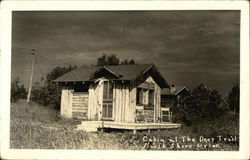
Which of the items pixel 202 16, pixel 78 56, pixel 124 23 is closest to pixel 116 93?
pixel 78 56

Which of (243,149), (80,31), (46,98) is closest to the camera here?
(243,149)

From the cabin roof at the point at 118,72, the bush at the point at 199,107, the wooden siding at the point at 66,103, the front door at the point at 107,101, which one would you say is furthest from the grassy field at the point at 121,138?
the wooden siding at the point at 66,103

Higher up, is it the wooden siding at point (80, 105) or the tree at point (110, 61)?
the tree at point (110, 61)

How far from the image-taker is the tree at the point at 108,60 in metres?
4.91

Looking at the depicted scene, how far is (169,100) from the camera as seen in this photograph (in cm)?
584

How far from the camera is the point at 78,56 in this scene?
15.8ft

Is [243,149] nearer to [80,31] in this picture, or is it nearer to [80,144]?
[80,144]

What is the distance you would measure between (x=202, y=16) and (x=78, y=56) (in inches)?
60.2

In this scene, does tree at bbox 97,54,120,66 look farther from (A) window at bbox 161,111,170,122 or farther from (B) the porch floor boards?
(A) window at bbox 161,111,170,122

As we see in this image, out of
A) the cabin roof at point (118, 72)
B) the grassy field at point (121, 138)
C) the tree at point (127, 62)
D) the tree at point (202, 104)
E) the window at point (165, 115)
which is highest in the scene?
the tree at point (127, 62)

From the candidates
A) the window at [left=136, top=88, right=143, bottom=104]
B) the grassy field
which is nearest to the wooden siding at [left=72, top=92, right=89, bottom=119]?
the window at [left=136, top=88, right=143, bottom=104]

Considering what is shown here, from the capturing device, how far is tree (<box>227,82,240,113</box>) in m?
4.33

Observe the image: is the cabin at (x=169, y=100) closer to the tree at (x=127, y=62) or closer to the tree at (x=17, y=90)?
the tree at (x=127, y=62)

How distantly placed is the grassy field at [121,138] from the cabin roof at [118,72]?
827 millimetres
